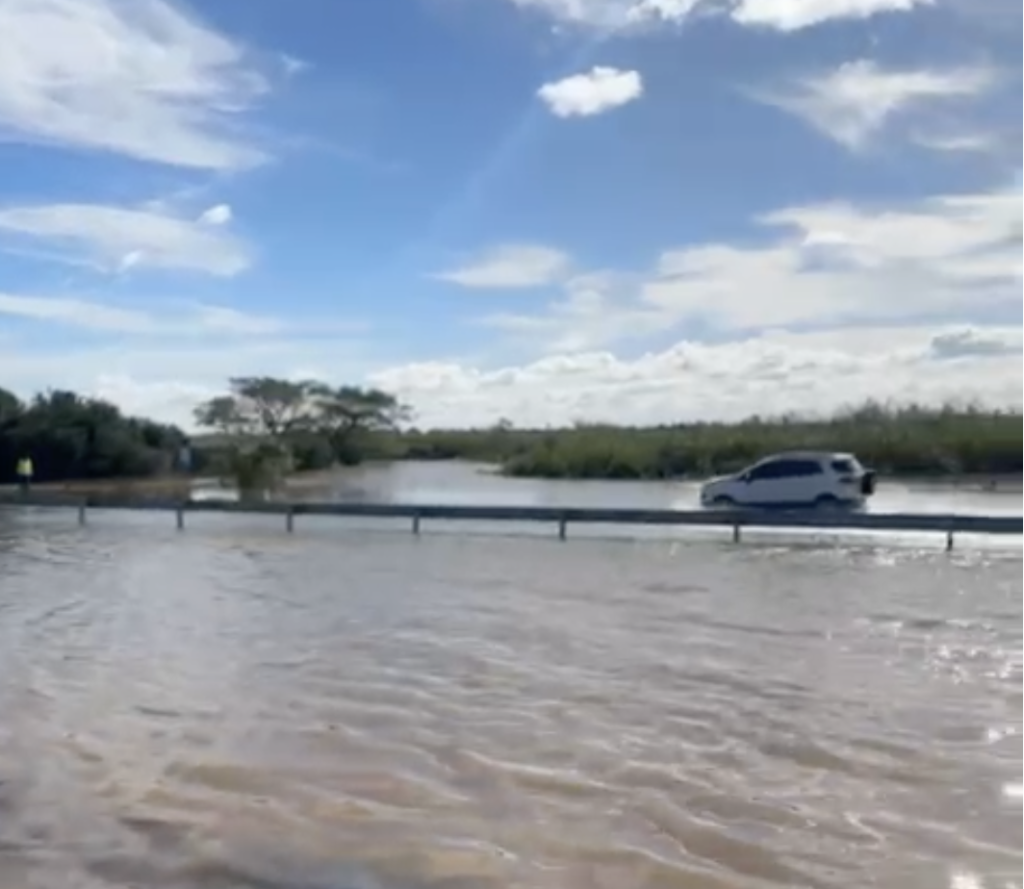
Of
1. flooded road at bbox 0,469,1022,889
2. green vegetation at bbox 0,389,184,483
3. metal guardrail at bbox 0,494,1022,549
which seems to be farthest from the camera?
green vegetation at bbox 0,389,184,483

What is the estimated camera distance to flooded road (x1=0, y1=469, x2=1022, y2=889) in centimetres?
673

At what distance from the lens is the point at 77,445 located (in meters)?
53.3

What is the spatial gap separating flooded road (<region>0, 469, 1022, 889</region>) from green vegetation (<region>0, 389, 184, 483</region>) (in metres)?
35.6

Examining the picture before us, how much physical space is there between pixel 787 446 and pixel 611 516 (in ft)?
79.2

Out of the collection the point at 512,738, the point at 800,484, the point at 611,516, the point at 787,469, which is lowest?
the point at 512,738

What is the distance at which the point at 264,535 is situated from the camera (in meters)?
29.3

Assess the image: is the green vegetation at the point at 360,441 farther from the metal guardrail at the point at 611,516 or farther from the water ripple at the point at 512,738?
the water ripple at the point at 512,738

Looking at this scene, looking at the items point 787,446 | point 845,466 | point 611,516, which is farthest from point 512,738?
point 787,446

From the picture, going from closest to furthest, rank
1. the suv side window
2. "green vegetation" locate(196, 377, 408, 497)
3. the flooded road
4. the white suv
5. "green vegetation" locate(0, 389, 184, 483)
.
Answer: the flooded road < the white suv < the suv side window < "green vegetation" locate(0, 389, 184, 483) < "green vegetation" locate(196, 377, 408, 497)

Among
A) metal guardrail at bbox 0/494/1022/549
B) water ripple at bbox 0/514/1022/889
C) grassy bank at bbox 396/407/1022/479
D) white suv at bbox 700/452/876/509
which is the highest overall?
grassy bank at bbox 396/407/1022/479

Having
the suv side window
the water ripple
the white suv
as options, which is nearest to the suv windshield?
the white suv

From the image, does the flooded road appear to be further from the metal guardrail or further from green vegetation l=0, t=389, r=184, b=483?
green vegetation l=0, t=389, r=184, b=483

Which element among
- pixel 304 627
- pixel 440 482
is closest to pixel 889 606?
pixel 304 627

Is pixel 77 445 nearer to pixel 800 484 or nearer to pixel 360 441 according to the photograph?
pixel 360 441
